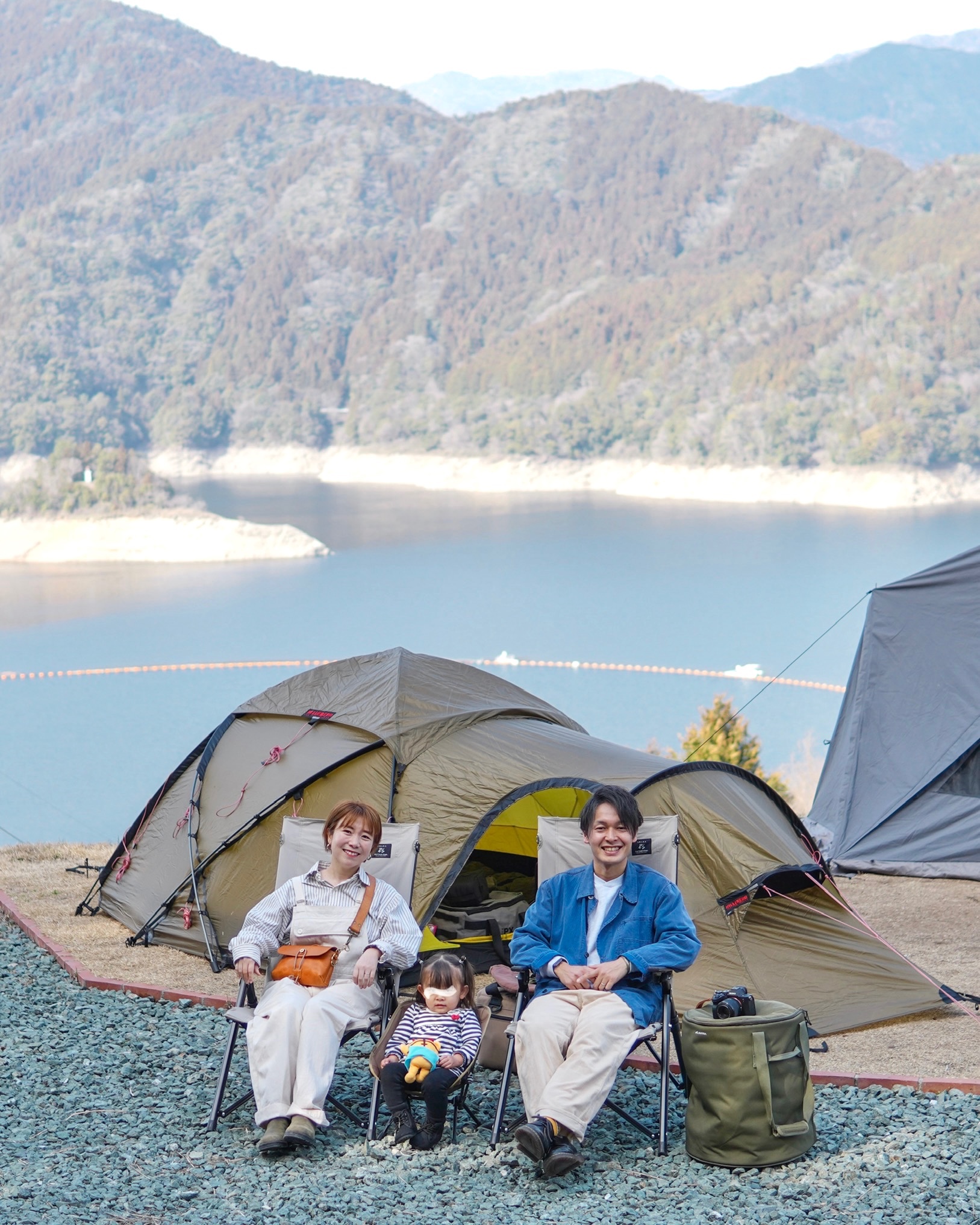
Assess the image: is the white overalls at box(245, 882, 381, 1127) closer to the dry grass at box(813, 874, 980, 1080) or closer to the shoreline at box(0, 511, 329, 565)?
the dry grass at box(813, 874, 980, 1080)

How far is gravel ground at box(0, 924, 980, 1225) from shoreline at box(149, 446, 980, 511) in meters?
61.0

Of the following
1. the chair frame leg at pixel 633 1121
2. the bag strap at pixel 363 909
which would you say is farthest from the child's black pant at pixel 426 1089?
the bag strap at pixel 363 909

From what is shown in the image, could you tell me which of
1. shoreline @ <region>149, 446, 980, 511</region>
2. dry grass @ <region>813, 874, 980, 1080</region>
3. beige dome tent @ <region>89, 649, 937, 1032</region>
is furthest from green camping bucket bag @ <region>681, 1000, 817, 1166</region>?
shoreline @ <region>149, 446, 980, 511</region>

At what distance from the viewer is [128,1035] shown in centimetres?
446

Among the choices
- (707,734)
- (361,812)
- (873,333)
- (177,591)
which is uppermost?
(873,333)

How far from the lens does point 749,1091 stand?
3.26 m

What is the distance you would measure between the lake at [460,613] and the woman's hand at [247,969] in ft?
53.0

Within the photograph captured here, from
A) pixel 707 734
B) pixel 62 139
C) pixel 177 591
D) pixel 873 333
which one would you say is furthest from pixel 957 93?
pixel 707 734

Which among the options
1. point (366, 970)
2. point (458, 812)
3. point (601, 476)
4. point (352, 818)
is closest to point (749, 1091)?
point (366, 970)

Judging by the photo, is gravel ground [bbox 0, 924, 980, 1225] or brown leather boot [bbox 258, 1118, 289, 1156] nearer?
gravel ground [bbox 0, 924, 980, 1225]

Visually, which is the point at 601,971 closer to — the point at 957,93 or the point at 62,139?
the point at 62,139

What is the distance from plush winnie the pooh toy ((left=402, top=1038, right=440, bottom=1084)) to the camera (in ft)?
11.4

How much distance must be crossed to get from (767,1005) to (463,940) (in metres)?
1.98

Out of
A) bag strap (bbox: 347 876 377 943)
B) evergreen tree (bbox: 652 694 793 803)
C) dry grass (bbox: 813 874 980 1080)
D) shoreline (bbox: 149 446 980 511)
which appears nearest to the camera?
bag strap (bbox: 347 876 377 943)
